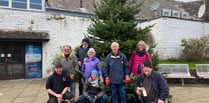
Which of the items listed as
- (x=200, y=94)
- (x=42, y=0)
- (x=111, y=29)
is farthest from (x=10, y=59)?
(x=200, y=94)

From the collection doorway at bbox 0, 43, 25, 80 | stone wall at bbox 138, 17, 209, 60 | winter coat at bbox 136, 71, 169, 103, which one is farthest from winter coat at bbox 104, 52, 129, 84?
stone wall at bbox 138, 17, 209, 60

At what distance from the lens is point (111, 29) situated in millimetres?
6508

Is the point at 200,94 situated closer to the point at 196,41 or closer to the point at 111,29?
the point at 111,29

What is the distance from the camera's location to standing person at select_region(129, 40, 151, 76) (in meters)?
5.69

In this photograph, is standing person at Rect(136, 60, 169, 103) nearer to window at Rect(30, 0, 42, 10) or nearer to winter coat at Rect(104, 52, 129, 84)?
winter coat at Rect(104, 52, 129, 84)

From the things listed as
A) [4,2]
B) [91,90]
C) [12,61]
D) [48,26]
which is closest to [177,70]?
[91,90]

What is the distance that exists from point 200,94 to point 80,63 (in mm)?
4763

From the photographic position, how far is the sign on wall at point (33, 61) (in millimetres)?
12930

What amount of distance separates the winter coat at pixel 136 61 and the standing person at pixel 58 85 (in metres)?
1.79

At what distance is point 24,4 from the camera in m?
13.0

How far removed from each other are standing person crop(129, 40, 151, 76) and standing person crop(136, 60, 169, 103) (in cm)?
136

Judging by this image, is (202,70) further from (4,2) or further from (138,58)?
(4,2)

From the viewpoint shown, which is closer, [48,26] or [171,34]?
[48,26]

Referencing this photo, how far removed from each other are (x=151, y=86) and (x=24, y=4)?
36.1 feet
